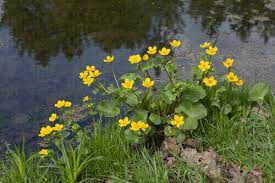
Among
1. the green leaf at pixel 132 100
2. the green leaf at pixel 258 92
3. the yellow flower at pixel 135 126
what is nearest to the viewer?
the yellow flower at pixel 135 126

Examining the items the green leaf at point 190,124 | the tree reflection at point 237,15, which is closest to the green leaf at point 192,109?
the green leaf at point 190,124

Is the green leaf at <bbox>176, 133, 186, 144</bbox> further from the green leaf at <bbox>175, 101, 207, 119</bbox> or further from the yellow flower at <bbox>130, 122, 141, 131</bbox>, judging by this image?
the yellow flower at <bbox>130, 122, 141, 131</bbox>

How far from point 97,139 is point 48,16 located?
2.95 meters

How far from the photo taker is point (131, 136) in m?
3.28

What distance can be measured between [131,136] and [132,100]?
0.95 feet

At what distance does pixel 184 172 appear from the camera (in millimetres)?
3086

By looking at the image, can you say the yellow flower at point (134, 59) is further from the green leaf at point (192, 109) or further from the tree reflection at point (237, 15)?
the tree reflection at point (237, 15)

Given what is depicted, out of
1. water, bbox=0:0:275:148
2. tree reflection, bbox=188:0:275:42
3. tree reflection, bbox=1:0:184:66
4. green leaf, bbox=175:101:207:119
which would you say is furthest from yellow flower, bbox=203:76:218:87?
tree reflection, bbox=188:0:275:42

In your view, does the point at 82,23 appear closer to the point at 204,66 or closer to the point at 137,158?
the point at 204,66

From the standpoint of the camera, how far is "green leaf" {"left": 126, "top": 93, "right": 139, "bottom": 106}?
11.2 ft

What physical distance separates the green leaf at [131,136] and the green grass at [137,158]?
0.07 meters

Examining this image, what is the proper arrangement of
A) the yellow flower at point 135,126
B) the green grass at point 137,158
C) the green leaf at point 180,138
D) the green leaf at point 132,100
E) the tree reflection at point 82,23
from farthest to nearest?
the tree reflection at point 82,23 → the green leaf at point 132,100 → the green leaf at point 180,138 → the yellow flower at point 135,126 → the green grass at point 137,158

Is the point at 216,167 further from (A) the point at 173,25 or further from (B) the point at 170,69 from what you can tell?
(A) the point at 173,25

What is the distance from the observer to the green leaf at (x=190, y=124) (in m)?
3.31
